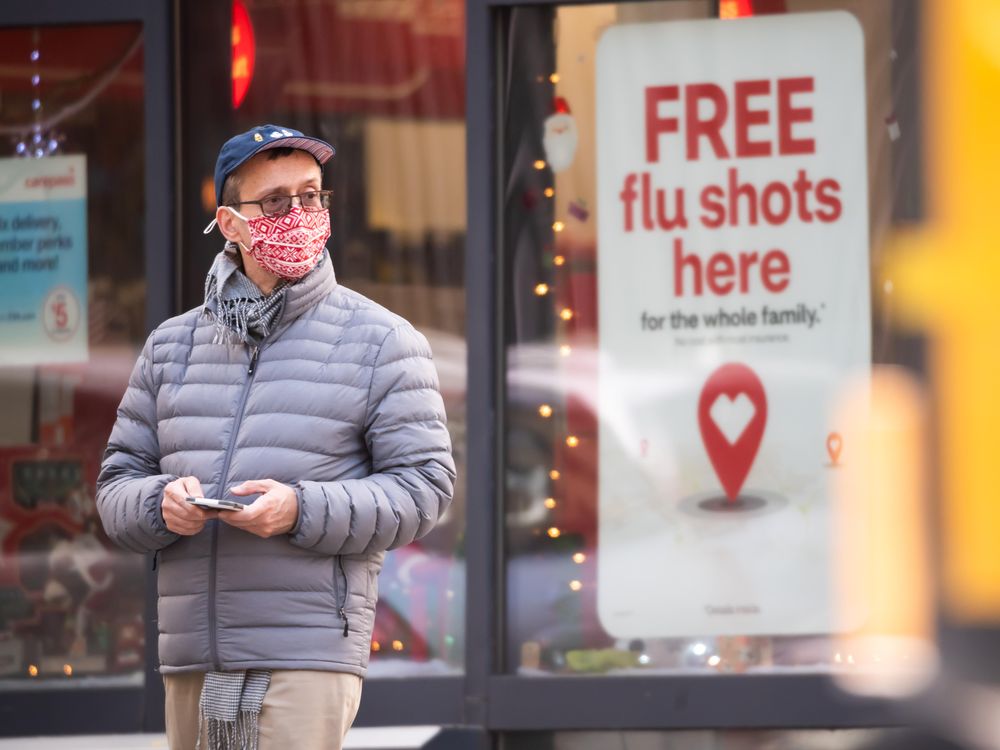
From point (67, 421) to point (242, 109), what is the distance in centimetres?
136

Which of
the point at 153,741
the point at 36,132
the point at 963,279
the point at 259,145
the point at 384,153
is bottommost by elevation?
the point at 153,741

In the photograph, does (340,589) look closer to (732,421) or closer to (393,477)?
(393,477)

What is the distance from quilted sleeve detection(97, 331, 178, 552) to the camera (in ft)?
11.6

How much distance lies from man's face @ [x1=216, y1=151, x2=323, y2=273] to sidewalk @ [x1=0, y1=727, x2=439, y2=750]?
2.66 metres

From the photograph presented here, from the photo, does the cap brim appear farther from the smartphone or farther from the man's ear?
the smartphone

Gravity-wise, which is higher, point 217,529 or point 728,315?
point 728,315

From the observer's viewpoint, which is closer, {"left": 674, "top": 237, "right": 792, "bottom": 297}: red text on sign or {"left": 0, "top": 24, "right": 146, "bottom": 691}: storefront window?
{"left": 674, "top": 237, "right": 792, "bottom": 297}: red text on sign

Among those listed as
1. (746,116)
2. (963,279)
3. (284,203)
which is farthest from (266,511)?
(746,116)


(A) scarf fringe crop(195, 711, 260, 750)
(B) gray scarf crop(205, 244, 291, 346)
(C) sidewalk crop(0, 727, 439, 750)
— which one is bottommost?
(C) sidewalk crop(0, 727, 439, 750)

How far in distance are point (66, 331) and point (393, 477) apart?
3.31 meters

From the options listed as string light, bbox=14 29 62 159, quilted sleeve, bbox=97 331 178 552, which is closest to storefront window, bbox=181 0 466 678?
string light, bbox=14 29 62 159

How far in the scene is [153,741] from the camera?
6051 mm

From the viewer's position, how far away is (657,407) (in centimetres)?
604

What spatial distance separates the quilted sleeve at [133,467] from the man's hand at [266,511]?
29 cm
